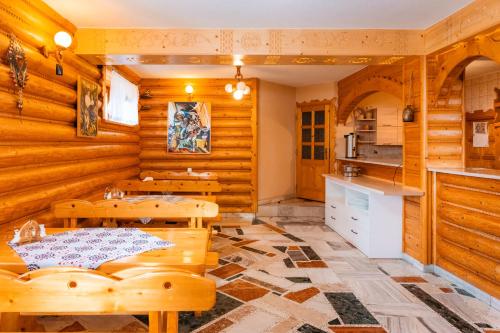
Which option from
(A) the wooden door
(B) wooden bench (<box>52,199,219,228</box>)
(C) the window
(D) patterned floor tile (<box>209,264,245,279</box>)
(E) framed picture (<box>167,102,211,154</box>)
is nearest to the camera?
(B) wooden bench (<box>52,199,219,228</box>)

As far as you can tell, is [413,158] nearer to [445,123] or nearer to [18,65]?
[445,123]

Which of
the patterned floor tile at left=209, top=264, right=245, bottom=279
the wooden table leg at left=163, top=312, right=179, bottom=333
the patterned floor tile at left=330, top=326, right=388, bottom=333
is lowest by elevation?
the patterned floor tile at left=330, top=326, right=388, bottom=333

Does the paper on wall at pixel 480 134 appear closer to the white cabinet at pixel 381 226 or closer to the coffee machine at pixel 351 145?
the coffee machine at pixel 351 145

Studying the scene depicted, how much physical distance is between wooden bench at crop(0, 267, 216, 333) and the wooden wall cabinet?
8171mm

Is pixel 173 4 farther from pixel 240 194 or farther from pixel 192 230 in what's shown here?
pixel 240 194

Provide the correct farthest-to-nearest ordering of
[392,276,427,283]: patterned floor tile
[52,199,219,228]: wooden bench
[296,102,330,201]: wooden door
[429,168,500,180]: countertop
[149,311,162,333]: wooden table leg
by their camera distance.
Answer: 1. [296,102,330,201]: wooden door
2. [392,276,427,283]: patterned floor tile
3. [429,168,500,180]: countertop
4. [52,199,219,228]: wooden bench
5. [149,311,162,333]: wooden table leg

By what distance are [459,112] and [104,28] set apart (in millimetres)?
5140

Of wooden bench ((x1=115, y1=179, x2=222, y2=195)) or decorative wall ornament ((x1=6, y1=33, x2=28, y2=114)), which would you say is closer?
decorative wall ornament ((x1=6, y1=33, x2=28, y2=114))

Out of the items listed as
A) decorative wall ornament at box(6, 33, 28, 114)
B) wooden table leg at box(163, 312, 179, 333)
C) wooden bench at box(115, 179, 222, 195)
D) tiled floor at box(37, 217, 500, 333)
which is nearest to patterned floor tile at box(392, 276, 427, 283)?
tiled floor at box(37, 217, 500, 333)

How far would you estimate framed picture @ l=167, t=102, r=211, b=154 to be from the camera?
7977mm

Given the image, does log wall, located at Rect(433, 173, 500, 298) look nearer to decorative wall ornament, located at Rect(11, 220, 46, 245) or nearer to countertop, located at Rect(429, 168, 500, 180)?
countertop, located at Rect(429, 168, 500, 180)

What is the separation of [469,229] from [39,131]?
16.8 ft

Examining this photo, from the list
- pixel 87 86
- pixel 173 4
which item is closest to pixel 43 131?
pixel 87 86

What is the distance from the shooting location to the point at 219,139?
807 cm
